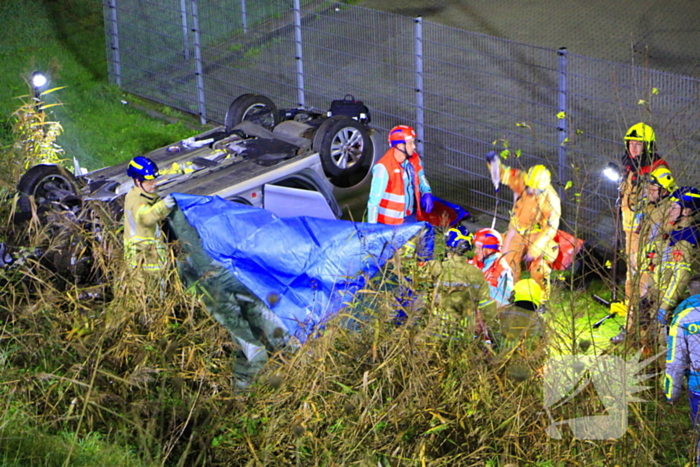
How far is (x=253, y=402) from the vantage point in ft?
16.6

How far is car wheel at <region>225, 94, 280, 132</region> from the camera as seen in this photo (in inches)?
359

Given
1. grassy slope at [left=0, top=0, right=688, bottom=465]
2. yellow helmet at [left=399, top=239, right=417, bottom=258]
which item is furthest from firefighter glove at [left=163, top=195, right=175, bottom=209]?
grassy slope at [left=0, top=0, right=688, bottom=465]

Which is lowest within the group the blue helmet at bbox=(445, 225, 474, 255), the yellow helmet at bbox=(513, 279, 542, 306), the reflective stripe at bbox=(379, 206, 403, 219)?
the reflective stripe at bbox=(379, 206, 403, 219)

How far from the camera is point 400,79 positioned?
10.3 m

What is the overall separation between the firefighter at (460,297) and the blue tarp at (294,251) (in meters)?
0.42

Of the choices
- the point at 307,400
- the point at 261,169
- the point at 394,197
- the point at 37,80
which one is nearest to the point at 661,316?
the point at 307,400

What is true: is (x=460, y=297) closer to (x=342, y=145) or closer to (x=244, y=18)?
→ (x=342, y=145)

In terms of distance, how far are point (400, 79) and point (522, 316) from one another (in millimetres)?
5617

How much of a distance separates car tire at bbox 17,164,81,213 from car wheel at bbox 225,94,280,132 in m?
2.14

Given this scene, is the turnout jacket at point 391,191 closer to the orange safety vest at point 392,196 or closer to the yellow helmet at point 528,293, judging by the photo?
the orange safety vest at point 392,196

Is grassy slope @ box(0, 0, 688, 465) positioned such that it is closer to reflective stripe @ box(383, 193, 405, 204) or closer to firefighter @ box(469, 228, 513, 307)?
reflective stripe @ box(383, 193, 405, 204)

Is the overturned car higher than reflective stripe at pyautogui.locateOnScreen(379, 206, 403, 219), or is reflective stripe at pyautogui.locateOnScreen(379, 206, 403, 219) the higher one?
the overturned car

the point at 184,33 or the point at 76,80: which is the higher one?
the point at 184,33

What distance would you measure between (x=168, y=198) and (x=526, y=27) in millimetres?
9872
